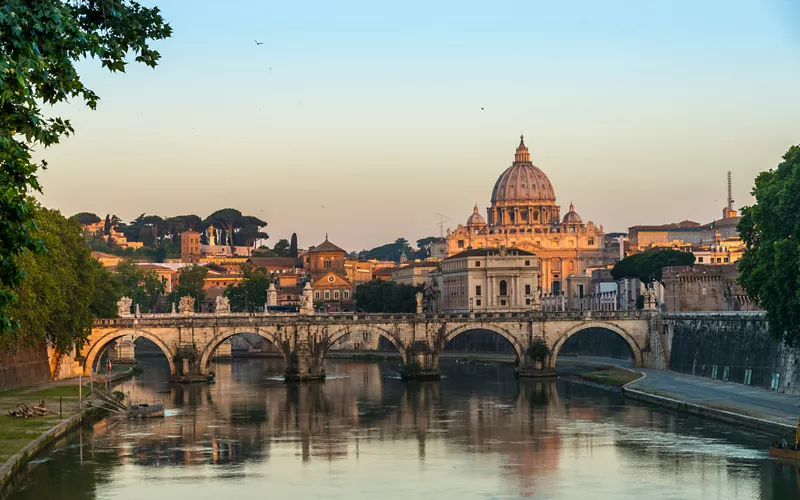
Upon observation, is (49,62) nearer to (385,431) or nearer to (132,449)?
(132,449)

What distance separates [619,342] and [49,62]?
88237mm

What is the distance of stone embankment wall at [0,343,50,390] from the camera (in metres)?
73.7

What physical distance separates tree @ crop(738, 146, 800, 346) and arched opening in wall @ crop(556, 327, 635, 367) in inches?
1386

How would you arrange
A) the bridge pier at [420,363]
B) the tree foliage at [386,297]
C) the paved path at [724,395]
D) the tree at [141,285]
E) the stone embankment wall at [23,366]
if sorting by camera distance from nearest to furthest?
the paved path at [724,395], the stone embankment wall at [23,366], the bridge pier at [420,363], the tree at [141,285], the tree foliage at [386,297]

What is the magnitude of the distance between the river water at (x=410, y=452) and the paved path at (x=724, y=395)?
173 cm

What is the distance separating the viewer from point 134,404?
2916 inches

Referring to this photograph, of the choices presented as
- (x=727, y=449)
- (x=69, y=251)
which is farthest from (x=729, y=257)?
(x=727, y=449)

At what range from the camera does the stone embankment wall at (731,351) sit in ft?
233

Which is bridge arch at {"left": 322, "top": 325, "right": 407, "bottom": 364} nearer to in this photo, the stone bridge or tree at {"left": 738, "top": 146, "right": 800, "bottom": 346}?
the stone bridge

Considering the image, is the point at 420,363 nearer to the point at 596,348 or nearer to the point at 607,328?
the point at 607,328

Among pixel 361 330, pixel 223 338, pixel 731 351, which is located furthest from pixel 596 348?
pixel 731 351

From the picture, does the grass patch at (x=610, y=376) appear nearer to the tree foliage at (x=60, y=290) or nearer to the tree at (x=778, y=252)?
the tree at (x=778, y=252)

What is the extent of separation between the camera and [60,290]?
77625 mm

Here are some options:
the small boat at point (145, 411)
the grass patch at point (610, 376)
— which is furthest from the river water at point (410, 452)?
the grass patch at point (610, 376)
